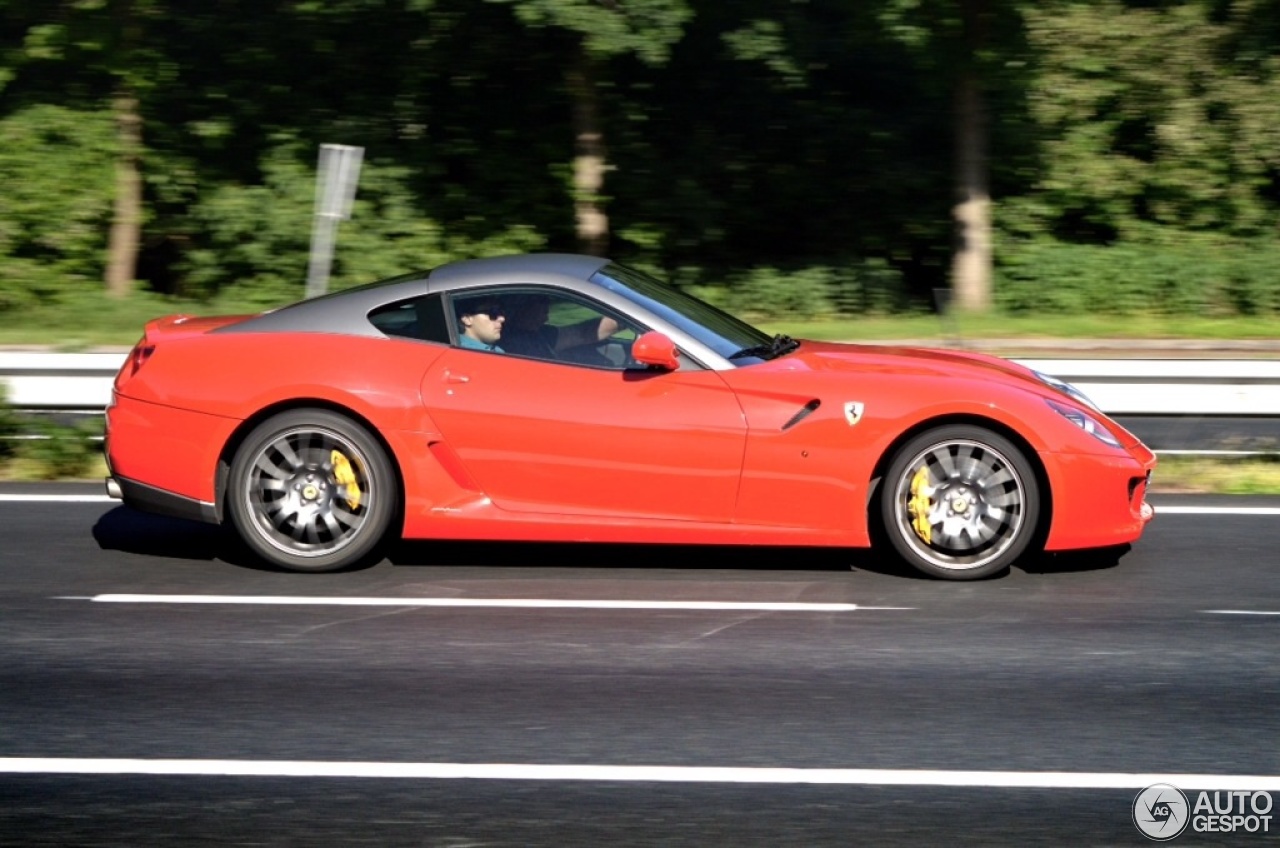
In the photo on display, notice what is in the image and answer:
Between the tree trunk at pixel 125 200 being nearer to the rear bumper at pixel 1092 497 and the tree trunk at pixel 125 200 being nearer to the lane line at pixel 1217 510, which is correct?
the lane line at pixel 1217 510

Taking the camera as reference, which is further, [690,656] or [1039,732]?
[690,656]

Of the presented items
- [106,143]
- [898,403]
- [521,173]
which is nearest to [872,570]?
[898,403]

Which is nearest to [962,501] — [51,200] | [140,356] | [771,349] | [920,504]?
[920,504]

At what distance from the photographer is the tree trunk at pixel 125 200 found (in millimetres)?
21000

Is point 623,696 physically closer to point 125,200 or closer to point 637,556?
point 637,556

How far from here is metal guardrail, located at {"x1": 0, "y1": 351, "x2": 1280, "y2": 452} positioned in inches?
388

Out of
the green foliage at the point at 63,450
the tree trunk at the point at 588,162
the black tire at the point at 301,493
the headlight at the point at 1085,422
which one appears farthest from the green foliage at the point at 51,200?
the headlight at the point at 1085,422

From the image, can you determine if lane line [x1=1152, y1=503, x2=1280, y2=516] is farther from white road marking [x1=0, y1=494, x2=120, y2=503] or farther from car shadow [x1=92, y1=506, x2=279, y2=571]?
Answer: white road marking [x1=0, y1=494, x2=120, y2=503]

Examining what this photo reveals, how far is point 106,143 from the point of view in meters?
20.8

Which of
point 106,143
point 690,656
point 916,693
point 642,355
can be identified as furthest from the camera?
point 106,143

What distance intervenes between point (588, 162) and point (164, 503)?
13.6 m

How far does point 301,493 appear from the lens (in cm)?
713

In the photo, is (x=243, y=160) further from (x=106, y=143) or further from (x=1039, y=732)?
(x=1039, y=732)

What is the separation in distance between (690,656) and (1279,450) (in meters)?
5.50
